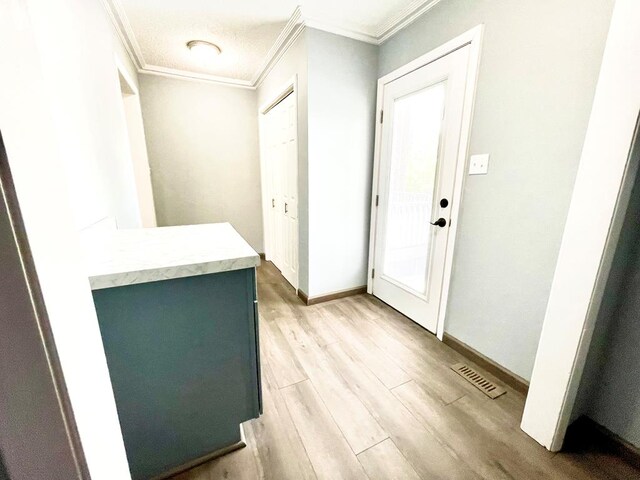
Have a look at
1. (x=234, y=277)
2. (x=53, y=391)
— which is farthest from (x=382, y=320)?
(x=53, y=391)

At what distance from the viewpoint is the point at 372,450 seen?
3.85 ft

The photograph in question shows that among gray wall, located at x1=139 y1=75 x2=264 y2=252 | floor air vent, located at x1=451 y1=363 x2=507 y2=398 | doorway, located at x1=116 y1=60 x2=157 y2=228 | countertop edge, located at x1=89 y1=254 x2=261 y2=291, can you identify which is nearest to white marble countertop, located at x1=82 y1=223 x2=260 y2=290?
countertop edge, located at x1=89 y1=254 x2=261 y2=291

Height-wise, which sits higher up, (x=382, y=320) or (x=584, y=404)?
(x=584, y=404)

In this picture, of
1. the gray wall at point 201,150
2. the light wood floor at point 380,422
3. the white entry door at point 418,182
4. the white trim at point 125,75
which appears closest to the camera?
the light wood floor at point 380,422

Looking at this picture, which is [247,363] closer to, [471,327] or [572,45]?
[471,327]

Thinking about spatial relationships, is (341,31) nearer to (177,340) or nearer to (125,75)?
(125,75)

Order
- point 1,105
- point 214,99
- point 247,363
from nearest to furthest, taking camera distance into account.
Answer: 1. point 1,105
2. point 247,363
3. point 214,99

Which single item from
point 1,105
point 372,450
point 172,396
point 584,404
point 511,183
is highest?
point 1,105

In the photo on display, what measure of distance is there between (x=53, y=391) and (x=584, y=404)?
192 centimetres

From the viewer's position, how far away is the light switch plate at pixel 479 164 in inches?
60.0

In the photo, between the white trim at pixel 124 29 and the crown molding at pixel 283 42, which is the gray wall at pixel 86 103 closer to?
the white trim at pixel 124 29

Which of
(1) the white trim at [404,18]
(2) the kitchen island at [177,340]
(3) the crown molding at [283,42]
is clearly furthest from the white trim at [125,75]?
(1) the white trim at [404,18]

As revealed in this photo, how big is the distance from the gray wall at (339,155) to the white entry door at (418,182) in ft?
0.51

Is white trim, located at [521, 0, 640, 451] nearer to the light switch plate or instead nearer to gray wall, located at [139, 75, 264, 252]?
the light switch plate
